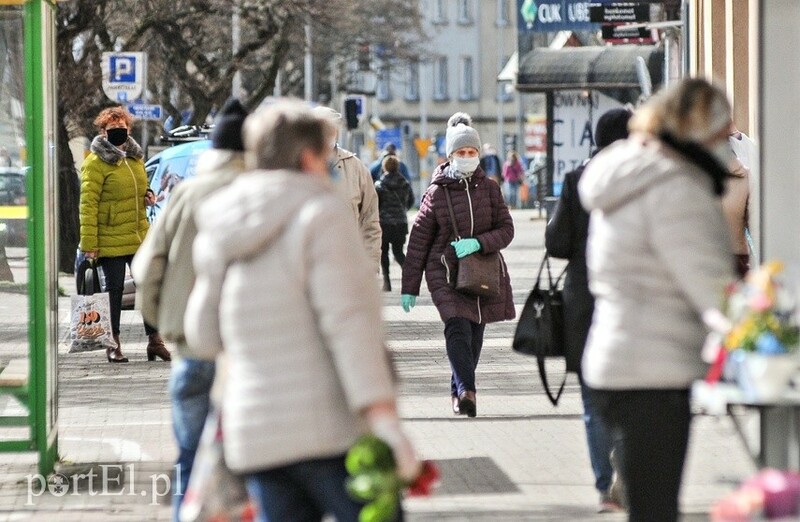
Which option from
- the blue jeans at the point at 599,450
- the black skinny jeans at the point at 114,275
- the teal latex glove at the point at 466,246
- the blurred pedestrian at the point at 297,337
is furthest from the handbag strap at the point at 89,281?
the blurred pedestrian at the point at 297,337

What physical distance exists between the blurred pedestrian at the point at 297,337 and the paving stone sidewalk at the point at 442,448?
2.52 m

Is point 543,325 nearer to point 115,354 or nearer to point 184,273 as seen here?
→ point 184,273

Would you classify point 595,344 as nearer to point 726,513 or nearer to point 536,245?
point 726,513

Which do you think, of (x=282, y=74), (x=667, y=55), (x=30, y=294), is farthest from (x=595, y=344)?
(x=282, y=74)

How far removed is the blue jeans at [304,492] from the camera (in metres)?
4.87

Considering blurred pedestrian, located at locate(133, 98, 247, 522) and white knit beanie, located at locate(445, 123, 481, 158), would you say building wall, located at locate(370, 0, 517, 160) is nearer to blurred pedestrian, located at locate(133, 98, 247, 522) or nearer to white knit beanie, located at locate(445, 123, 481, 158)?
white knit beanie, located at locate(445, 123, 481, 158)

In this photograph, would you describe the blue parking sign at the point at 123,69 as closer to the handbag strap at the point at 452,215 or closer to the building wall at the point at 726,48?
the building wall at the point at 726,48

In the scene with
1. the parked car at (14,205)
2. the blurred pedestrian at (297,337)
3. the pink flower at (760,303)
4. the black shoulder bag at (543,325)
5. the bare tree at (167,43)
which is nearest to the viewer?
the blurred pedestrian at (297,337)

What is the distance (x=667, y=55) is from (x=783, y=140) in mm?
21069

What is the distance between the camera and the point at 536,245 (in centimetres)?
3653

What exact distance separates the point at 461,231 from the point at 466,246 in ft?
0.41

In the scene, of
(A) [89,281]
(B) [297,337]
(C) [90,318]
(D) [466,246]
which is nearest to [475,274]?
(D) [466,246]

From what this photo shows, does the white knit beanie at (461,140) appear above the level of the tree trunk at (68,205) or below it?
above

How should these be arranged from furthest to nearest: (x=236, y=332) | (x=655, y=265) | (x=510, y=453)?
(x=510, y=453) < (x=655, y=265) < (x=236, y=332)
